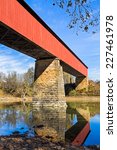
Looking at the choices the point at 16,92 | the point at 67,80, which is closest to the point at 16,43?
the point at 16,92

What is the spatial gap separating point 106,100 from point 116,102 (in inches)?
6.2

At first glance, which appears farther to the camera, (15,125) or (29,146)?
(15,125)

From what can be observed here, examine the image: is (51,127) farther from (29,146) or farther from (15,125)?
(29,146)

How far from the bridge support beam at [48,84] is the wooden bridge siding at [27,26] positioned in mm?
1326

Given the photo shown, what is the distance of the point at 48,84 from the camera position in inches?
1161

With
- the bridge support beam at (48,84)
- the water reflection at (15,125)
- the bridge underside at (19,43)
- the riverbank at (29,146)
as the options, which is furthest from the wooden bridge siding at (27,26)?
the riverbank at (29,146)

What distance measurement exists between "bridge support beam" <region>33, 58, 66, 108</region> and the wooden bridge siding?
1.33 metres

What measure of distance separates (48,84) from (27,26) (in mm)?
9370

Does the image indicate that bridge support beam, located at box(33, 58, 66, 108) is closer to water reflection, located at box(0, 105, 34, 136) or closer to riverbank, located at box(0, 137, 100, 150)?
water reflection, located at box(0, 105, 34, 136)

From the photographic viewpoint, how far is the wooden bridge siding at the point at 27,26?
17.3 metres

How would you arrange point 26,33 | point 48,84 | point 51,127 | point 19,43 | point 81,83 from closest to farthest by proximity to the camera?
1. point 51,127
2. point 26,33
3. point 19,43
4. point 48,84
5. point 81,83

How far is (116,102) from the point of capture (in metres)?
5.02

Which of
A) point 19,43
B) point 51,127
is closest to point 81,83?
point 19,43

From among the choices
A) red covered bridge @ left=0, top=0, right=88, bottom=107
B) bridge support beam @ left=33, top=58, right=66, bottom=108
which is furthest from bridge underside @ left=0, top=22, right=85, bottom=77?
bridge support beam @ left=33, top=58, right=66, bottom=108
